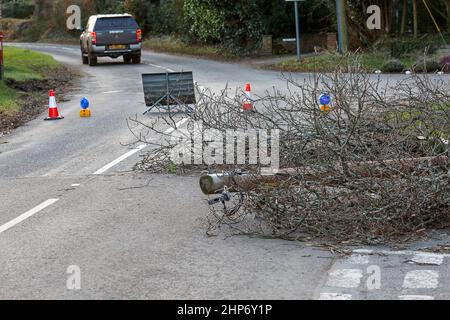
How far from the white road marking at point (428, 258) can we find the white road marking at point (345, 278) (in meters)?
0.56

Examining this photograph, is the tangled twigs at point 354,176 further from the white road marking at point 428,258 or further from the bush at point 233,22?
the bush at point 233,22

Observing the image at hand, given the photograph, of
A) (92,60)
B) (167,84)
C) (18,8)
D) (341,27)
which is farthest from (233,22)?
(18,8)

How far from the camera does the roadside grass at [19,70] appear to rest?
71.7 ft

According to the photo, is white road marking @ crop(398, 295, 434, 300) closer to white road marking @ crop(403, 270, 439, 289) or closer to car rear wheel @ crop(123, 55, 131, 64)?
white road marking @ crop(403, 270, 439, 289)

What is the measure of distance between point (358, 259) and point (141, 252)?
184cm

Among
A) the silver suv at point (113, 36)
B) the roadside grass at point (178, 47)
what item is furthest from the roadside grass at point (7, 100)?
the roadside grass at point (178, 47)

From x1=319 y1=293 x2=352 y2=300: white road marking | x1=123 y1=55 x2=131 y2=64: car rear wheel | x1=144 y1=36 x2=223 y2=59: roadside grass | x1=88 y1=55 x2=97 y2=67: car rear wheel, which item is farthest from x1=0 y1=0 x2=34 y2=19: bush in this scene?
x1=319 y1=293 x2=352 y2=300: white road marking

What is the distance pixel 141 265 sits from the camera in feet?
23.7

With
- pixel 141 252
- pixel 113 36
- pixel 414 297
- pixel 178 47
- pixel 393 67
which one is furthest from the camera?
pixel 178 47

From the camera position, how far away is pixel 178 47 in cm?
4522

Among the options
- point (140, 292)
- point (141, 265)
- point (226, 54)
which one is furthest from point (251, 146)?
point (226, 54)

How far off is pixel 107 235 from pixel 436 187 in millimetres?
3017

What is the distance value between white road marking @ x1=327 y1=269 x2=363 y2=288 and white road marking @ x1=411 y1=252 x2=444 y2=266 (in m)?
0.56

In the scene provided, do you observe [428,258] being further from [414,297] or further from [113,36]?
→ [113,36]
